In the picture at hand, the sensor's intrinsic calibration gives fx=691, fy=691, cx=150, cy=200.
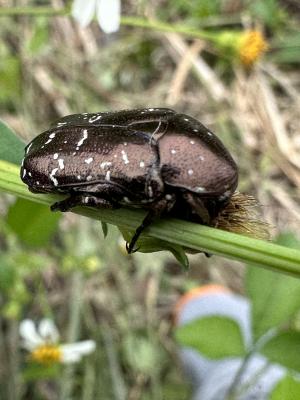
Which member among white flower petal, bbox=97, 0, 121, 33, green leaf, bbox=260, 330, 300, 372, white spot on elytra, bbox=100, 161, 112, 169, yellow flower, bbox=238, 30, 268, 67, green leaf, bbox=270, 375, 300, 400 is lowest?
yellow flower, bbox=238, 30, 268, 67

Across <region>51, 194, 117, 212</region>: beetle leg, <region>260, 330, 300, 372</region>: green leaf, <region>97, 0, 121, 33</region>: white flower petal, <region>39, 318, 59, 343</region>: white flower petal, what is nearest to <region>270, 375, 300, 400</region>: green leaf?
<region>260, 330, 300, 372</region>: green leaf

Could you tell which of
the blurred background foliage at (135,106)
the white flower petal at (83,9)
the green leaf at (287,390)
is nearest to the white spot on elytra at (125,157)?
the green leaf at (287,390)

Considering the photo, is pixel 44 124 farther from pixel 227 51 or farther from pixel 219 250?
pixel 219 250

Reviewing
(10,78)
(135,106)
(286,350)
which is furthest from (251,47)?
(286,350)

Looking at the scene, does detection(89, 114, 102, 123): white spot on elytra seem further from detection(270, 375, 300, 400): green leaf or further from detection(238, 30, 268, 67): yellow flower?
detection(238, 30, 268, 67): yellow flower

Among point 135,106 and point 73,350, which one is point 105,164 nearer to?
point 73,350

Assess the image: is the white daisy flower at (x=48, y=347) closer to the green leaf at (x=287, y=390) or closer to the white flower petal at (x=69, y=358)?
the white flower petal at (x=69, y=358)

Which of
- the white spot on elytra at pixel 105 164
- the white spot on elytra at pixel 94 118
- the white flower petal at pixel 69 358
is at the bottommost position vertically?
the white flower petal at pixel 69 358
